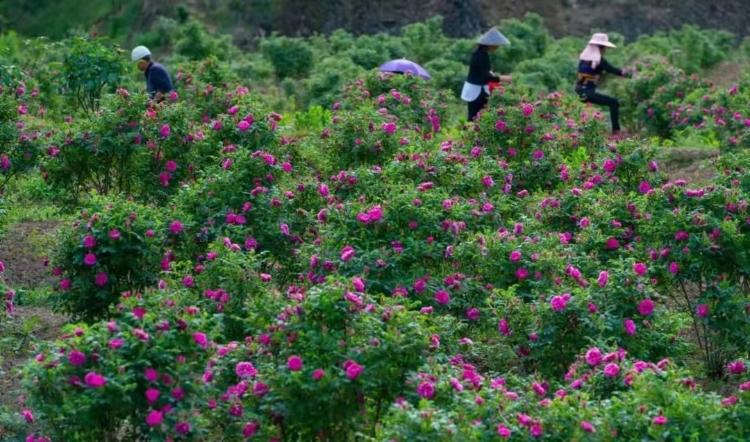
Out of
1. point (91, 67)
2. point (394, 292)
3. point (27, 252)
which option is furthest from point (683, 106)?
point (394, 292)

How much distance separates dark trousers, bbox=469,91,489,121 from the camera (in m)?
15.5

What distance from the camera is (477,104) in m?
15.6

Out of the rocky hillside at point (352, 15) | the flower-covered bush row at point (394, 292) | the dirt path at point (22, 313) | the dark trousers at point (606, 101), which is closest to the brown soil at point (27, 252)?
the dirt path at point (22, 313)

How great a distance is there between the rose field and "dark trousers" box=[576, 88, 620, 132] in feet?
7.41

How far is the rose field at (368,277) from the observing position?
6582 millimetres

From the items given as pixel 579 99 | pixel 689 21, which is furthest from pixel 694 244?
pixel 689 21

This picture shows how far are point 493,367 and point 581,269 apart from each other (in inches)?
31.3

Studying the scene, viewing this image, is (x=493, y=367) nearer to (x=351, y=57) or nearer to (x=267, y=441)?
(x=267, y=441)

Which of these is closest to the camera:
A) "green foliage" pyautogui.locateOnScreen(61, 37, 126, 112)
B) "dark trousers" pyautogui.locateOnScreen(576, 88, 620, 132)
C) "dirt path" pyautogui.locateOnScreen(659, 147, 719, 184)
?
"dirt path" pyautogui.locateOnScreen(659, 147, 719, 184)

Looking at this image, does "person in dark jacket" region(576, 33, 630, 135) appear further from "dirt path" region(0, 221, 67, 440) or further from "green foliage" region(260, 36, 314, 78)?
"dirt path" region(0, 221, 67, 440)

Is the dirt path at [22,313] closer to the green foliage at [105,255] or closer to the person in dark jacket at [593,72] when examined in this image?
the green foliage at [105,255]

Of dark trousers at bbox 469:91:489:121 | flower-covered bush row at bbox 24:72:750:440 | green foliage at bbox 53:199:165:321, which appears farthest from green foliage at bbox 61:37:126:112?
green foliage at bbox 53:199:165:321

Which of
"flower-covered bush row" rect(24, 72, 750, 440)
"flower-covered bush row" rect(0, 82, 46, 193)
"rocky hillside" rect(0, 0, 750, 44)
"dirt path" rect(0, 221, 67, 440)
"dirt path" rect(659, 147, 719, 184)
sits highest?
"flower-covered bush row" rect(24, 72, 750, 440)

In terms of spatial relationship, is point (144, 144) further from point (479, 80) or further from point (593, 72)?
point (593, 72)
